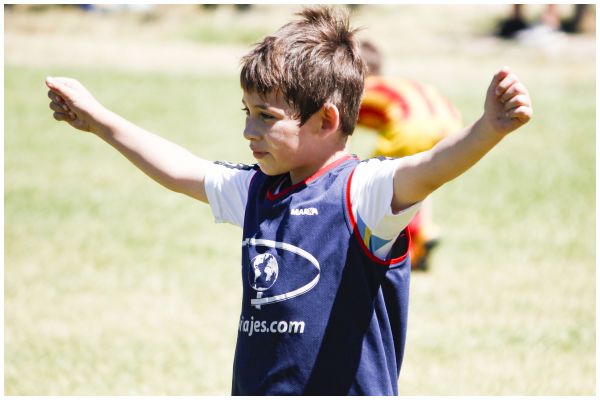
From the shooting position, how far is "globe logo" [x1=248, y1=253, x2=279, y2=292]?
2309 millimetres

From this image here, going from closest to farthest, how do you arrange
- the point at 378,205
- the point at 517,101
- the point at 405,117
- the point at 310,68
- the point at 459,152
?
the point at 517,101
the point at 459,152
the point at 378,205
the point at 310,68
the point at 405,117

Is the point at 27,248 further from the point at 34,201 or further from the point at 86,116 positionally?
the point at 86,116

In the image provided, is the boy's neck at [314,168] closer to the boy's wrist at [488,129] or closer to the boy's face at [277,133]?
the boy's face at [277,133]

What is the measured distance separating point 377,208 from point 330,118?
30cm

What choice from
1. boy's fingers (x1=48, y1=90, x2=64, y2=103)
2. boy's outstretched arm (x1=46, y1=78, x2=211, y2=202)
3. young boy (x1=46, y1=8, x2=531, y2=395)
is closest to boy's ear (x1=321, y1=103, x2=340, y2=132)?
young boy (x1=46, y1=8, x2=531, y2=395)

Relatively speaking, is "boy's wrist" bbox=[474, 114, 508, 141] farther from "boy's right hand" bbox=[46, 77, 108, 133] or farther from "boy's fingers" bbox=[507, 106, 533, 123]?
"boy's right hand" bbox=[46, 77, 108, 133]

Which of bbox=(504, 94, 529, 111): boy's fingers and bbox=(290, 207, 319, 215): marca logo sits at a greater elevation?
bbox=(504, 94, 529, 111): boy's fingers

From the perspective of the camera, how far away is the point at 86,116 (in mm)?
2623

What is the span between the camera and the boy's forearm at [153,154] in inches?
103

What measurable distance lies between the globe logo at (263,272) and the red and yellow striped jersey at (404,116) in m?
3.56

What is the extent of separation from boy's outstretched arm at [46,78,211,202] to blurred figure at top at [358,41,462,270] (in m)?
3.29

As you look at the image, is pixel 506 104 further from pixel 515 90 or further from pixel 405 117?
pixel 405 117

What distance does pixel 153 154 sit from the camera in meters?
2.63

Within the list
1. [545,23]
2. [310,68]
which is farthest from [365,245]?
[545,23]
